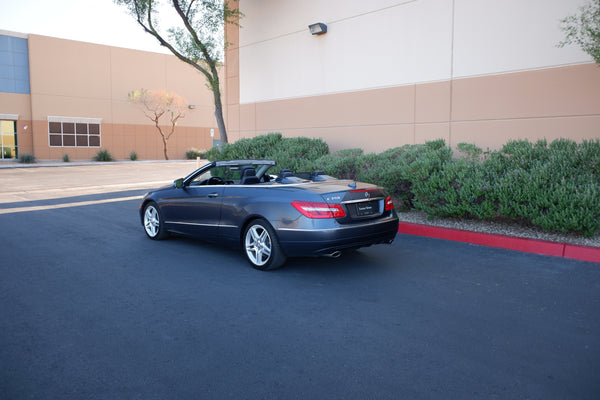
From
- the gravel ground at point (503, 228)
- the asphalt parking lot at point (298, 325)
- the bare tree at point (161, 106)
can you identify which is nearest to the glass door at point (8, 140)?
the bare tree at point (161, 106)

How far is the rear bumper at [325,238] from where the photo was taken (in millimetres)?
5695

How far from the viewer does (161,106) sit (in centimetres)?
4331

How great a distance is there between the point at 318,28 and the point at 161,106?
107 ft

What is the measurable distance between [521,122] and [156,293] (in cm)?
818

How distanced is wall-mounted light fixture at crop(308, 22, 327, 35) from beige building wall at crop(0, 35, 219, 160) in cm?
3228

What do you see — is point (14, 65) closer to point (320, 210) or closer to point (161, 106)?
point (161, 106)

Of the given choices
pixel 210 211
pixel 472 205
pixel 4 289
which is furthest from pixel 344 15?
pixel 4 289

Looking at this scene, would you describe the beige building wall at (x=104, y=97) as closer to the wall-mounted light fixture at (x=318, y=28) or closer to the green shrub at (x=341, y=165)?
the wall-mounted light fixture at (x=318, y=28)

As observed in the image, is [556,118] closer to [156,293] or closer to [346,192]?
[346,192]

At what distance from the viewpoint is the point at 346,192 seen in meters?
5.97

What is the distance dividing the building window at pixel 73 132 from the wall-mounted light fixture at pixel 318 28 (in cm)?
3232

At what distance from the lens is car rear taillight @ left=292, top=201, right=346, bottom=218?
227 inches

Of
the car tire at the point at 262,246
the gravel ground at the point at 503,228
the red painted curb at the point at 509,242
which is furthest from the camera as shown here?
the gravel ground at the point at 503,228

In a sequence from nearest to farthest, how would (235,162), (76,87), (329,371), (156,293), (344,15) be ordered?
(329,371) < (156,293) < (235,162) < (344,15) < (76,87)
